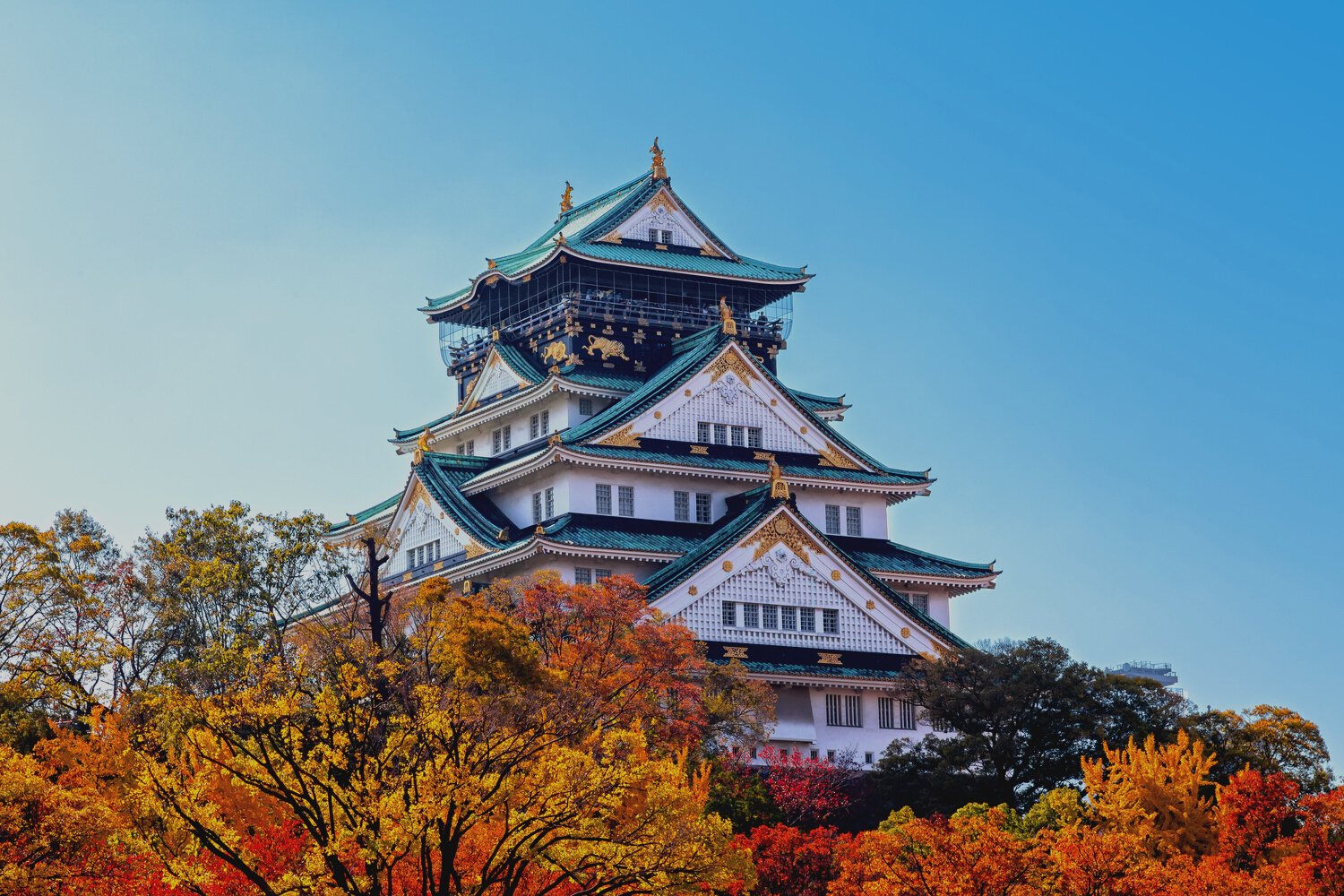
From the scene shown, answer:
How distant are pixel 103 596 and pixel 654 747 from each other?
617 inches

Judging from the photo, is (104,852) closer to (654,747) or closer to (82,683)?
(82,683)

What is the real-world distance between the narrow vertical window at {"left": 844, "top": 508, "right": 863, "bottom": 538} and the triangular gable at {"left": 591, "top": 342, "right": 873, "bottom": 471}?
166 cm

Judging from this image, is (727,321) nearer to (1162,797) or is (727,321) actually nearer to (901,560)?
(901,560)

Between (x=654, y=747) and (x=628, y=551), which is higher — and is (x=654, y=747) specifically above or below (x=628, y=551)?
below

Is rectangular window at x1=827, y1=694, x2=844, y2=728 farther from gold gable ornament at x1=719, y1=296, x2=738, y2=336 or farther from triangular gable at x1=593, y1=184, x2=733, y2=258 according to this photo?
triangular gable at x1=593, y1=184, x2=733, y2=258

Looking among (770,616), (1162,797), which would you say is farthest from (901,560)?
(1162,797)

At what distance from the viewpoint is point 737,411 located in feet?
232

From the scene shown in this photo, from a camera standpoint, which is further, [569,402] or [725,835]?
[569,402]

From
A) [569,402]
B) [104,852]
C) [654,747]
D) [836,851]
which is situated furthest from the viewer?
[569,402]

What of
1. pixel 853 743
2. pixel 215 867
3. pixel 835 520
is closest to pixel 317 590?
pixel 215 867

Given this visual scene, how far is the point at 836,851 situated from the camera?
147ft

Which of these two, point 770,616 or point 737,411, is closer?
point 770,616

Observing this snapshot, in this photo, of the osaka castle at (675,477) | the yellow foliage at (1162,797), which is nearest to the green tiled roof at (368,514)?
the osaka castle at (675,477)

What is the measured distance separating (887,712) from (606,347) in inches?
728
